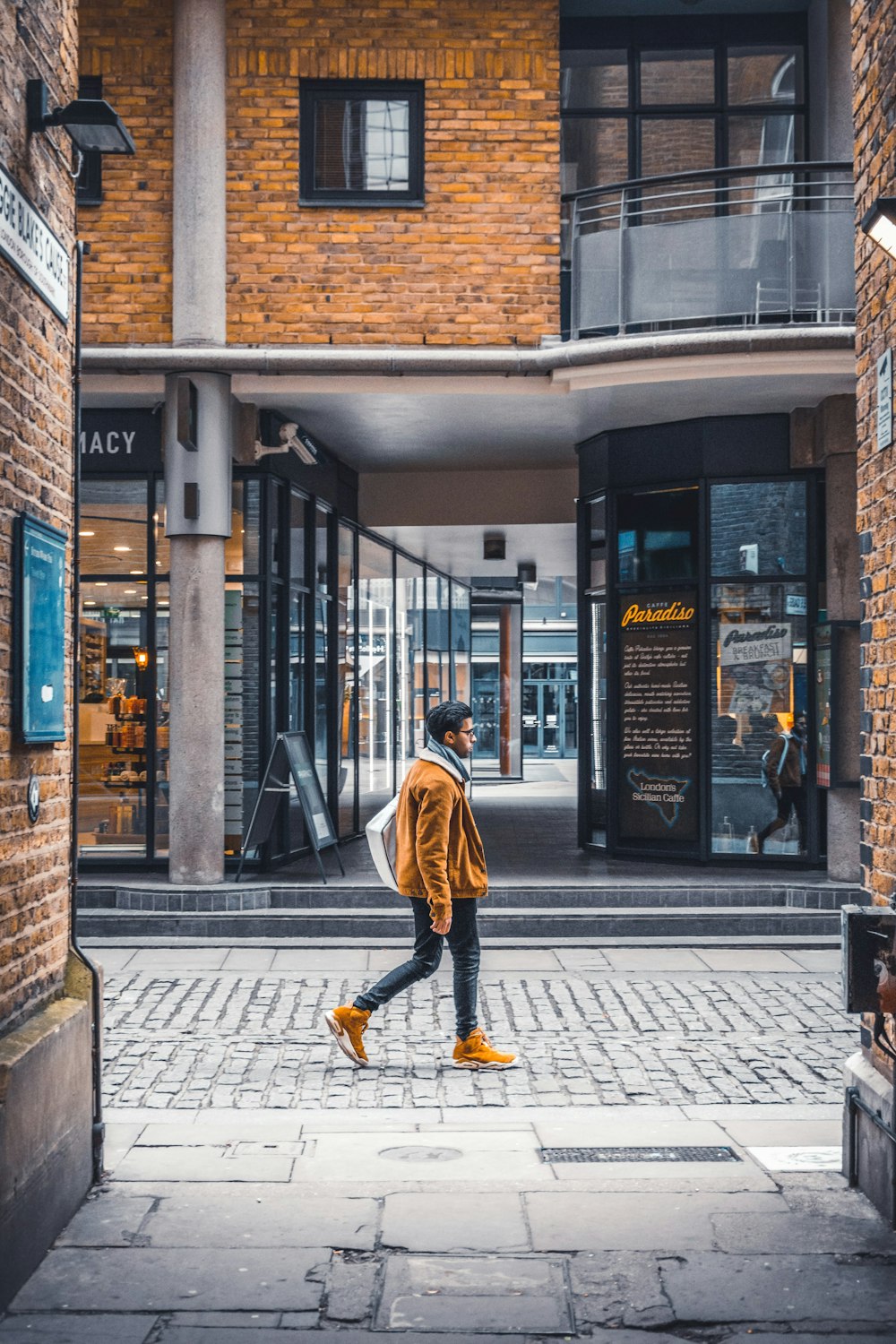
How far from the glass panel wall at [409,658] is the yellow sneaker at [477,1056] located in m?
13.6

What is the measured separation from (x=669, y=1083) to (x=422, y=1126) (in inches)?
56.4

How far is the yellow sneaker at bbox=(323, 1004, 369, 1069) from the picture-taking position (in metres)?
7.59

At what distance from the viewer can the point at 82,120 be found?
526cm

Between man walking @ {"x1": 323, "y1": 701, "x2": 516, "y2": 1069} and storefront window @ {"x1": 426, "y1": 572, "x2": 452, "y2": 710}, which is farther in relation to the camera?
storefront window @ {"x1": 426, "y1": 572, "x2": 452, "y2": 710}

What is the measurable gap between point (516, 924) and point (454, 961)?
400 cm

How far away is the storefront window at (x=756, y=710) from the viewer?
535 inches

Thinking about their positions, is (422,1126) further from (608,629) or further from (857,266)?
(608,629)

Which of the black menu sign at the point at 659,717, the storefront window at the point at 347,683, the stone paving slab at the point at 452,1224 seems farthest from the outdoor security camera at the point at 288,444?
the stone paving slab at the point at 452,1224

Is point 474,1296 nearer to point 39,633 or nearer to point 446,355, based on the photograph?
point 39,633

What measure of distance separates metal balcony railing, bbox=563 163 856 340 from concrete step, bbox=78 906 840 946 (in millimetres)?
4887

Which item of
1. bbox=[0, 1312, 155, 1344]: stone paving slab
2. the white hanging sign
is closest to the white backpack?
the white hanging sign

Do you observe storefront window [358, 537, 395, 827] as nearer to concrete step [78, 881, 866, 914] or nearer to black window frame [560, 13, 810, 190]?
concrete step [78, 881, 866, 914]

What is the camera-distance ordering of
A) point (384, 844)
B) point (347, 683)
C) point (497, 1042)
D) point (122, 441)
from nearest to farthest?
point (384, 844), point (497, 1042), point (122, 441), point (347, 683)

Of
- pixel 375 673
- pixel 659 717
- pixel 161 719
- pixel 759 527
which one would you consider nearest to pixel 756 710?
pixel 659 717
